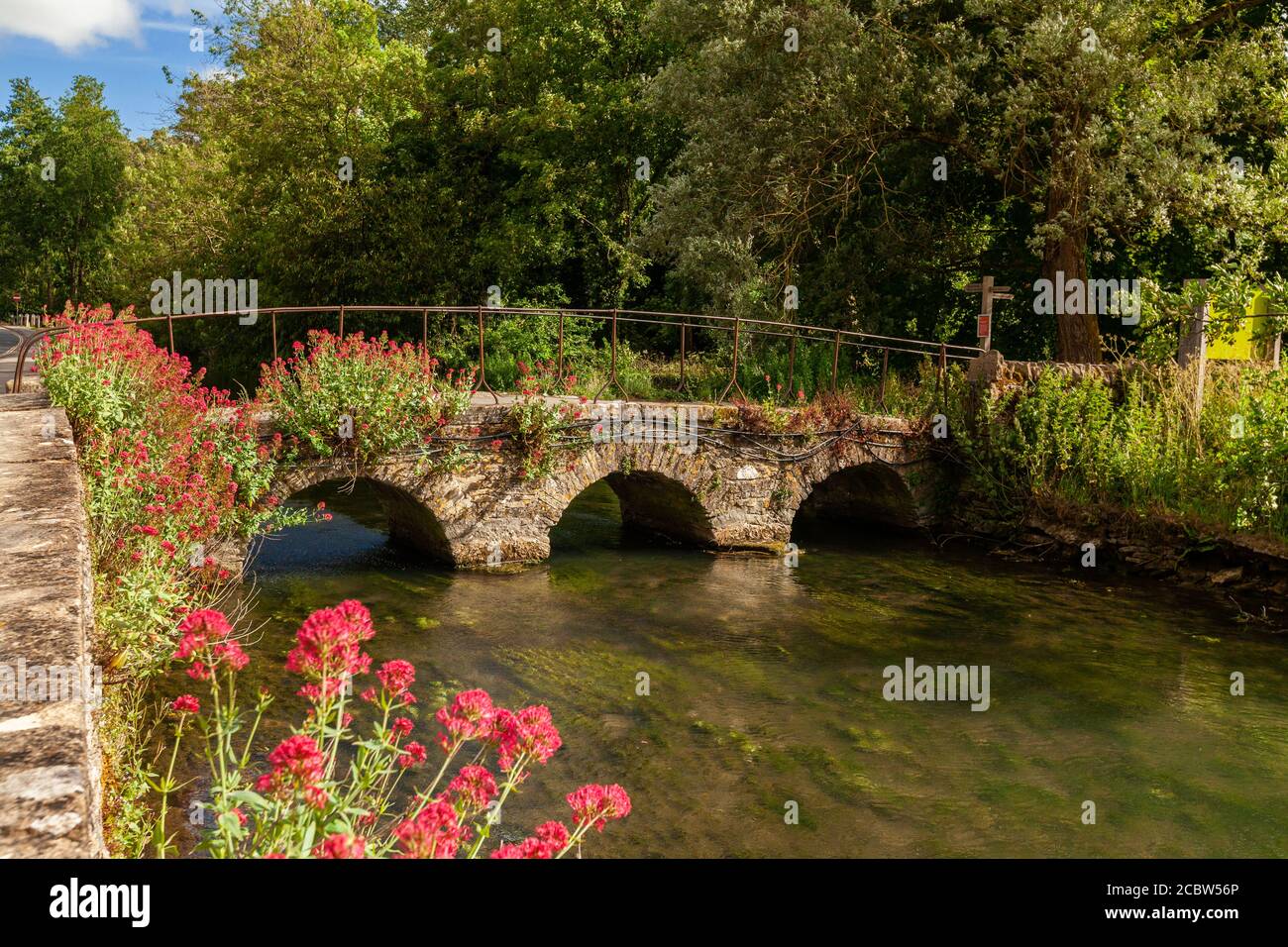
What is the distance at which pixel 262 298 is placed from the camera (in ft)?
76.6

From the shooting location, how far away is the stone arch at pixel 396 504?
34.7 feet

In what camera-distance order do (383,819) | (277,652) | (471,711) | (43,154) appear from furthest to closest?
(43,154) → (277,652) → (383,819) → (471,711)

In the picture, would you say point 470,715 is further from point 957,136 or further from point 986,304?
point 957,136

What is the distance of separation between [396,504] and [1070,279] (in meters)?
11.1

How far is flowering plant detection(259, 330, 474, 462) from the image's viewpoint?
1048 cm

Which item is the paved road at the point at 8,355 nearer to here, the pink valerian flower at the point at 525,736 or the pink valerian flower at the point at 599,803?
the pink valerian flower at the point at 525,736

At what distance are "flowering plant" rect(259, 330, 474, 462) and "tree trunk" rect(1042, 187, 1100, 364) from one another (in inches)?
395

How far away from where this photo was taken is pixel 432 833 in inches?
86.3

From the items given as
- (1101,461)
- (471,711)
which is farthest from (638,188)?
(471,711)

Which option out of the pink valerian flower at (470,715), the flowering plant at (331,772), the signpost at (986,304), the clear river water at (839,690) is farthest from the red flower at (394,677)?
the signpost at (986,304)

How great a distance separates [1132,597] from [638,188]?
15.1 meters

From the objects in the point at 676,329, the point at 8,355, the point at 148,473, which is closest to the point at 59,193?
the point at 8,355

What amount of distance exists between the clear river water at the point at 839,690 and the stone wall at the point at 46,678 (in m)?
2.98
